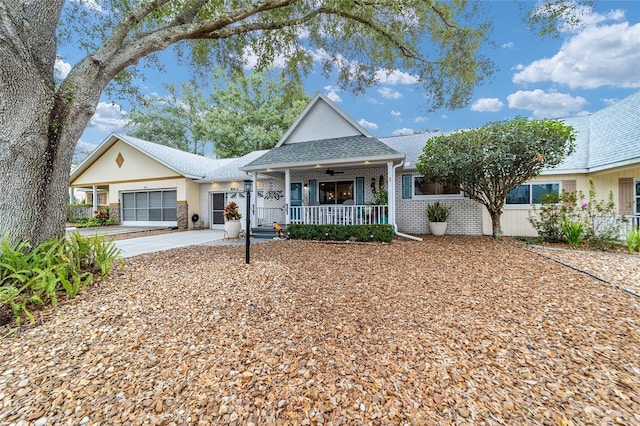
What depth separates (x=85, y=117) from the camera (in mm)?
4656

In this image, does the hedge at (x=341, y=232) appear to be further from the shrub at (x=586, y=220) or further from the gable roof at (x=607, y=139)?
the gable roof at (x=607, y=139)

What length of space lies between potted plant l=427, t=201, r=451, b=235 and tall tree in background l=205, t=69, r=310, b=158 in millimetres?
16465

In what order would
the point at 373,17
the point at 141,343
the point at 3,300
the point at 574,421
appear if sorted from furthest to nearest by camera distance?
the point at 373,17 < the point at 3,300 < the point at 141,343 < the point at 574,421

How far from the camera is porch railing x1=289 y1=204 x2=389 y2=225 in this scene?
30.9ft

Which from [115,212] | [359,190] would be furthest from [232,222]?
[115,212]

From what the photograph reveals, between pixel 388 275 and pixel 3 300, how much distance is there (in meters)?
5.51

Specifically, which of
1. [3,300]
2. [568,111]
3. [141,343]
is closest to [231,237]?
[3,300]

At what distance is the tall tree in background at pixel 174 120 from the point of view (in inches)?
1064

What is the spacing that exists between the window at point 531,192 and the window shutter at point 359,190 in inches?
222

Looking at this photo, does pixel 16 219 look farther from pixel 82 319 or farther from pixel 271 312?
pixel 271 312

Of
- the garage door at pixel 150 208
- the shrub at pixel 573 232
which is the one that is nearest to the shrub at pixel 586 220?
the shrub at pixel 573 232

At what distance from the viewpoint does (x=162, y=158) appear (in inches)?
574

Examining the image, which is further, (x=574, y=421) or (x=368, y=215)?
(x=368, y=215)

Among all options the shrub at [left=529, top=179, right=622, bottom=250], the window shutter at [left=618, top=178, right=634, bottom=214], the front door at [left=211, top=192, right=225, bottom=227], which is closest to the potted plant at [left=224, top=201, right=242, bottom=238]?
the front door at [left=211, top=192, right=225, bottom=227]
